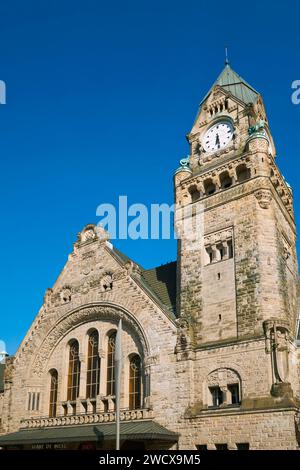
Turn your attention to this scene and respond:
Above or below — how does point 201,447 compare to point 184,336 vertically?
below

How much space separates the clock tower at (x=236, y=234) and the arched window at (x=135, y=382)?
13.2 ft

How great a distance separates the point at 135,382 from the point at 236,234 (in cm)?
1029

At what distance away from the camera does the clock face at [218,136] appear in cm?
3456

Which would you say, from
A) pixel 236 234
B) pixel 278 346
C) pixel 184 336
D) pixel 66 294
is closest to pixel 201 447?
pixel 184 336

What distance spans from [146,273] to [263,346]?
45.0ft

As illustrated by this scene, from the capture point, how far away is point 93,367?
110 ft

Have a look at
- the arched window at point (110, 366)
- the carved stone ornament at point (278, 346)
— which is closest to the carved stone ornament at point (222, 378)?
the carved stone ornament at point (278, 346)

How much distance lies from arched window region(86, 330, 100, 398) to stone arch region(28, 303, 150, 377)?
4.34 ft

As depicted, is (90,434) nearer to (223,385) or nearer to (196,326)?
(223,385)

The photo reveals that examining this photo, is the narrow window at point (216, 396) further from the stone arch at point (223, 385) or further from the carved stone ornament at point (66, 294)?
the carved stone ornament at point (66, 294)
